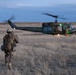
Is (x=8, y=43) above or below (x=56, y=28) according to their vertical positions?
above

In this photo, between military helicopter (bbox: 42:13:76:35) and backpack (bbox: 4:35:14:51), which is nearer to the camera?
backpack (bbox: 4:35:14:51)

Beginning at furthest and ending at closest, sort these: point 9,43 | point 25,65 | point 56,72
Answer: point 25,65 → point 9,43 → point 56,72

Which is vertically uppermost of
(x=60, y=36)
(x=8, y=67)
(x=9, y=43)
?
(x=9, y=43)

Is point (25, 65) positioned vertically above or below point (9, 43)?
below

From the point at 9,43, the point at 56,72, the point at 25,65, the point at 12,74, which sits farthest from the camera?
the point at 25,65

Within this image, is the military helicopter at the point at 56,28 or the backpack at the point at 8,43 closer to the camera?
the backpack at the point at 8,43

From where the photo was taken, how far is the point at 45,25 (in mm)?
44344

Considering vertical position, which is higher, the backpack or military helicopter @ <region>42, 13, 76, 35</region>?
the backpack

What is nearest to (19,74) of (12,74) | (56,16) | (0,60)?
(12,74)

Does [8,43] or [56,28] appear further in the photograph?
[56,28]

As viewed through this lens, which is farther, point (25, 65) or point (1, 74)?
point (25, 65)

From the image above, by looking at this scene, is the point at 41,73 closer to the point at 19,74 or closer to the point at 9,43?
the point at 19,74

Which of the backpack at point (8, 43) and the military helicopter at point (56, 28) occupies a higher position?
the backpack at point (8, 43)

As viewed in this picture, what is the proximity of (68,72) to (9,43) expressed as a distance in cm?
255
